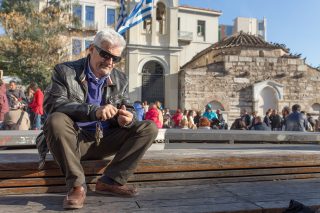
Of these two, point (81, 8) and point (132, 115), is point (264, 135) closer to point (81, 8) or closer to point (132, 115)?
point (132, 115)

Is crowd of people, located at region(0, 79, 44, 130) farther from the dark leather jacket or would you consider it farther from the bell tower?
the bell tower

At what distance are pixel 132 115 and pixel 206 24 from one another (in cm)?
4193

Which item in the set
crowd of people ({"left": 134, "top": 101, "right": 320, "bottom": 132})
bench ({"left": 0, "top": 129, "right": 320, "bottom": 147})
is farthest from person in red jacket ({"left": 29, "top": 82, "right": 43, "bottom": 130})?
bench ({"left": 0, "top": 129, "right": 320, "bottom": 147})

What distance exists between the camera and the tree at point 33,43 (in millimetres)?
25125

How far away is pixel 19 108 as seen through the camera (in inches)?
368

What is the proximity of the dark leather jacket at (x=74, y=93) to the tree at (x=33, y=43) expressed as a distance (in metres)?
23.3

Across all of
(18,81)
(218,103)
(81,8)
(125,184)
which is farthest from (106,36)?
(81,8)

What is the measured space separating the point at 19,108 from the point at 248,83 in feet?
56.9

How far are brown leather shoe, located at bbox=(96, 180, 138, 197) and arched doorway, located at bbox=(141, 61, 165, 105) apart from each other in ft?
72.0

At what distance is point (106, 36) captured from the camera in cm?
301

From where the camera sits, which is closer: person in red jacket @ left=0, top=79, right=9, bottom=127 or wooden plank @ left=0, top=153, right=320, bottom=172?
wooden plank @ left=0, top=153, right=320, bottom=172

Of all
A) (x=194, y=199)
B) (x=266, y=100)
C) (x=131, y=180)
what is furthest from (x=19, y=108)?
(x=266, y=100)

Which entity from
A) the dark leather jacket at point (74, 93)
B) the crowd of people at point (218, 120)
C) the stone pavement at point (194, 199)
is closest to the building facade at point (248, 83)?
the crowd of people at point (218, 120)

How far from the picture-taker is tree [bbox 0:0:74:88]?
25125 millimetres
